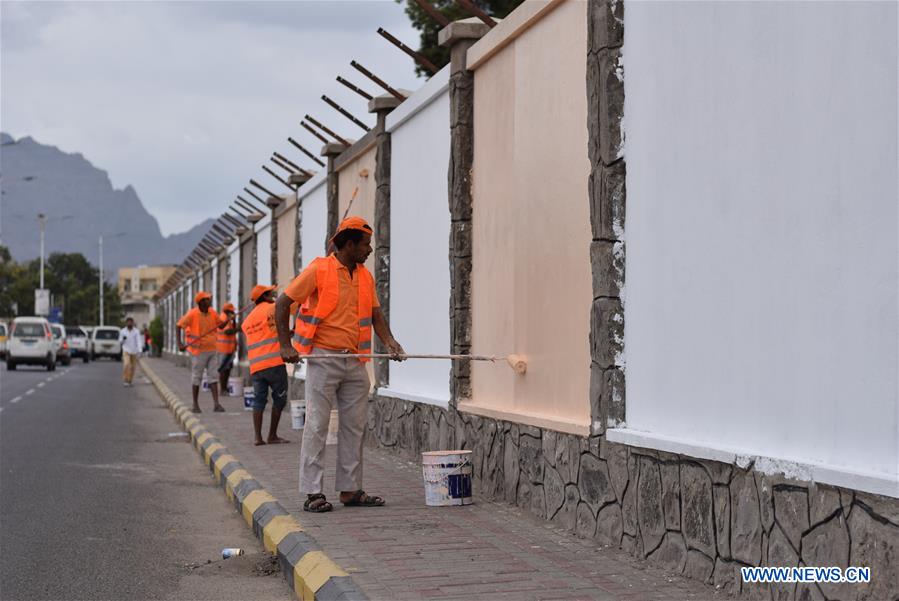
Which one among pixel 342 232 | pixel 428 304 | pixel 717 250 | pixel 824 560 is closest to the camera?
pixel 824 560

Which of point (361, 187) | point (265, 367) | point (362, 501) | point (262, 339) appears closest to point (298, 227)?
point (361, 187)

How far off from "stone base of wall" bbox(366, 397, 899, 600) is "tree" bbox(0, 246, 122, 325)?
287 ft

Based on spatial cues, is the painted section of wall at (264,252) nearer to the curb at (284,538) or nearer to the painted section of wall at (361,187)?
the painted section of wall at (361,187)

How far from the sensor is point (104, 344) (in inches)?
2453

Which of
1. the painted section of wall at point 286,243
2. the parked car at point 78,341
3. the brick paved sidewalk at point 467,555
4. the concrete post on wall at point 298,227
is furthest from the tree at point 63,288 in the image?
the brick paved sidewalk at point 467,555

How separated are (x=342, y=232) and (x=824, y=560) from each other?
4765mm

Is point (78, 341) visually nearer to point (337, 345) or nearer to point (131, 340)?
point (131, 340)

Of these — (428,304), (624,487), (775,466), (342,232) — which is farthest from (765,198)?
(428,304)

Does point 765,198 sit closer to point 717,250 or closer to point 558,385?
point 717,250

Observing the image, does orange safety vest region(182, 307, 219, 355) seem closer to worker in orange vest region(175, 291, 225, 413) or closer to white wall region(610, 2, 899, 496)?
worker in orange vest region(175, 291, 225, 413)

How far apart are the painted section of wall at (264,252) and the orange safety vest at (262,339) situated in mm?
9905

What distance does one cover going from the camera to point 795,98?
216 inches

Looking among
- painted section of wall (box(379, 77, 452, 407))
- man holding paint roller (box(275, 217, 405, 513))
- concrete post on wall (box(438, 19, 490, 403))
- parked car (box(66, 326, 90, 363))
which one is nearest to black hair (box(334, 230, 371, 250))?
man holding paint roller (box(275, 217, 405, 513))

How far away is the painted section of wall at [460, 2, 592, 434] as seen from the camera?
820cm
